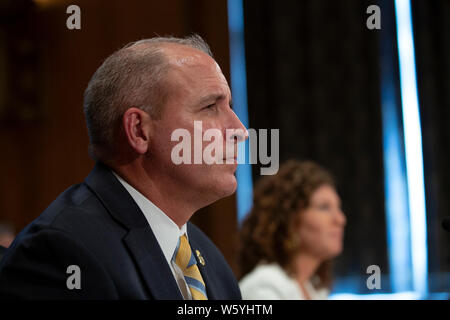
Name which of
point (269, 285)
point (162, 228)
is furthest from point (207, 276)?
point (269, 285)

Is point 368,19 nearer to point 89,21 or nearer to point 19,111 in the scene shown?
point 89,21

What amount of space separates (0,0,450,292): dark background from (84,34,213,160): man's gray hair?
1.8 inches

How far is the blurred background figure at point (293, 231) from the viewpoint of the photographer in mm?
2189

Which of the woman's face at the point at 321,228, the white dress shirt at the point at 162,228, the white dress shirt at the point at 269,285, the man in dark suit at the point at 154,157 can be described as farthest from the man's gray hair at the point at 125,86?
the woman's face at the point at 321,228

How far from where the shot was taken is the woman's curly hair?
7.29ft

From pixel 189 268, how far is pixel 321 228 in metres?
1.23

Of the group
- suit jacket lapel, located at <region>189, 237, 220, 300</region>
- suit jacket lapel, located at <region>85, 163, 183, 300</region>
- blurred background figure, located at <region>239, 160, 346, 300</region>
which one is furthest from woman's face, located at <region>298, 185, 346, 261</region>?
suit jacket lapel, located at <region>85, 163, 183, 300</region>

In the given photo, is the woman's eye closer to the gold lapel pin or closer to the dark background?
the dark background

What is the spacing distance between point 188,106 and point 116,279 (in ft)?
1.10

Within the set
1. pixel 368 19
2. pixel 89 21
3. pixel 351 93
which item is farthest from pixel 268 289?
pixel 89 21

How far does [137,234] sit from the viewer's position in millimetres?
961

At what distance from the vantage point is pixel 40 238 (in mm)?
843

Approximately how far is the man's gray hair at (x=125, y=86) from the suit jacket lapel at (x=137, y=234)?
8cm

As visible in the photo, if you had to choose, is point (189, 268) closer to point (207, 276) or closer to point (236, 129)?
point (207, 276)
